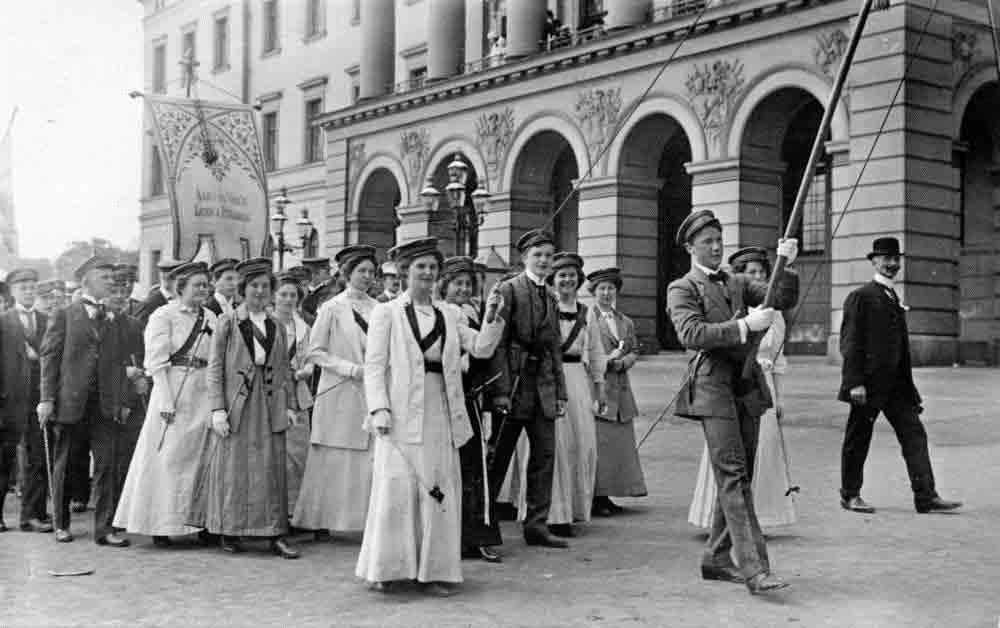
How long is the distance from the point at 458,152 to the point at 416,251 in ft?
82.8

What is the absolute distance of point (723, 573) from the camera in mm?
6746

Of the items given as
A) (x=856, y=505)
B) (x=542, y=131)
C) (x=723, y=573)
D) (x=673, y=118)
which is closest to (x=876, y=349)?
(x=856, y=505)

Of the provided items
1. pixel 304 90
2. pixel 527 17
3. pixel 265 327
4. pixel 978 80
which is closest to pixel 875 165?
pixel 978 80

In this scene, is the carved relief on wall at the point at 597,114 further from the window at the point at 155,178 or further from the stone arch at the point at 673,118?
the window at the point at 155,178

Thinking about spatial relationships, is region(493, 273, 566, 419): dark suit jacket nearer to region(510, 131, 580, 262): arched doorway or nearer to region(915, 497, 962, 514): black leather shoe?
region(915, 497, 962, 514): black leather shoe

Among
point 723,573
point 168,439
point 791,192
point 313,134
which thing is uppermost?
point 313,134

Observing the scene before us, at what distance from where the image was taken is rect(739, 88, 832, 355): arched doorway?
79.1 feet

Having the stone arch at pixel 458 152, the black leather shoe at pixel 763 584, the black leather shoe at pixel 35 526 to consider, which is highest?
the stone arch at pixel 458 152

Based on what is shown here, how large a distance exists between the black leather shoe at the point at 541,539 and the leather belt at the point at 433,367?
71.0 inches

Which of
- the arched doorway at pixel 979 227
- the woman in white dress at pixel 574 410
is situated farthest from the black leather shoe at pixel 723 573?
the arched doorway at pixel 979 227

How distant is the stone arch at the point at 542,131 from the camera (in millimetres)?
27609

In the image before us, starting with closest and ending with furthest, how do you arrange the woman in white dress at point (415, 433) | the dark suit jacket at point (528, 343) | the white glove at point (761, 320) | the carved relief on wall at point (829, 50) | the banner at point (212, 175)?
1. the white glove at point (761, 320)
2. the woman in white dress at point (415, 433)
3. the dark suit jacket at point (528, 343)
4. the banner at point (212, 175)
5. the carved relief on wall at point (829, 50)

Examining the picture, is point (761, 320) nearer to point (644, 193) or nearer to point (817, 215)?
point (644, 193)

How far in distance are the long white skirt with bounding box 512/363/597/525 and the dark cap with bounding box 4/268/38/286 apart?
213 inches
